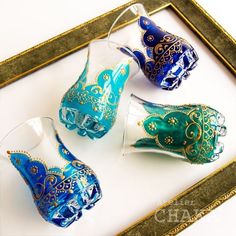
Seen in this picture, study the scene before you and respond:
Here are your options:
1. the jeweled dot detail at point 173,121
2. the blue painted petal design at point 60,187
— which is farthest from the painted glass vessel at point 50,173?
the jeweled dot detail at point 173,121

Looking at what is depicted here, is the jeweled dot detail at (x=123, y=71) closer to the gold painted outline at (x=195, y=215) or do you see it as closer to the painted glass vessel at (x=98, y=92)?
the painted glass vessel at (x=98, y=92)

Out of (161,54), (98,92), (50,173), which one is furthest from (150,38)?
(50,173)

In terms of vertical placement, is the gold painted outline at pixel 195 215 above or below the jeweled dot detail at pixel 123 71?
below

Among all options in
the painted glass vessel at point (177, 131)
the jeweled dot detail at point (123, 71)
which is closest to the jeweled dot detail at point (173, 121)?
the painted glass vessel at point (177, 131)

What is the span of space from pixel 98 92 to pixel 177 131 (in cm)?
13

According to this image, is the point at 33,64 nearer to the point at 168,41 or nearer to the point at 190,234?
the point at 168,41

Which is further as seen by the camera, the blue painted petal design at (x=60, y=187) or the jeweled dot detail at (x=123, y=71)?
the jeweled dot detail at (x=123, y=71)

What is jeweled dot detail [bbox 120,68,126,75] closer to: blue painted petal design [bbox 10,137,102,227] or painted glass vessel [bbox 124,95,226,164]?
painted glass vessel [bbox 124,95,226,164]

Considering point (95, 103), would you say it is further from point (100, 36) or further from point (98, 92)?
point (100, 36)

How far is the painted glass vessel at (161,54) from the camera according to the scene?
715 mm

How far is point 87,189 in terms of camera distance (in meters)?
0.60

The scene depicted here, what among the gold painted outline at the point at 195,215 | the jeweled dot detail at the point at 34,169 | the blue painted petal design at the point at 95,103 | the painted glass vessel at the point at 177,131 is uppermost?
the blue painted petal design at the point at 95,103

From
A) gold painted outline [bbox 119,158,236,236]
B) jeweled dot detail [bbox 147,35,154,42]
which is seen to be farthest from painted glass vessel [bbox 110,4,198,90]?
gold painted outline [bbox 119,158,236,236]

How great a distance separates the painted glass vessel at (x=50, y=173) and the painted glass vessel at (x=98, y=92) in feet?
0.16
